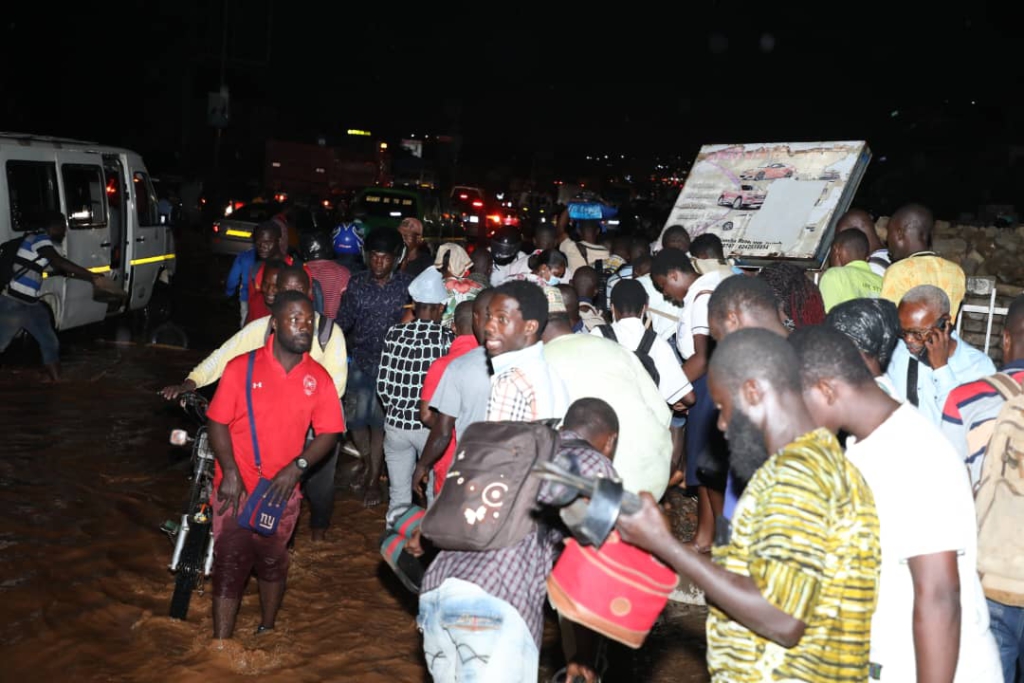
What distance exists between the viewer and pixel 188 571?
5492 millimetres

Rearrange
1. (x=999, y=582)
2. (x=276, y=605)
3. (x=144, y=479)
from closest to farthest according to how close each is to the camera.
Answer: (x=999, y=582), (x=276, y=605), (x=144, y=479)

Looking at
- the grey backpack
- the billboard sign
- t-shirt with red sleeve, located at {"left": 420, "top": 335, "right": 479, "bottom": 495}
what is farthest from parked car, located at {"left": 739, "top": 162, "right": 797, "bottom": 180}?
the grey backpack

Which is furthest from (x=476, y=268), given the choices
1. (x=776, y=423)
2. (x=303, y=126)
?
(x=303, y=126)

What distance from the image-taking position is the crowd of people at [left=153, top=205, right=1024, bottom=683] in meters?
2.48

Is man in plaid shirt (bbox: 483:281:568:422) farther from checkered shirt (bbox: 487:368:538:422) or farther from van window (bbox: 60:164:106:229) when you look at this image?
van window (bbox: 60:164:106:229)

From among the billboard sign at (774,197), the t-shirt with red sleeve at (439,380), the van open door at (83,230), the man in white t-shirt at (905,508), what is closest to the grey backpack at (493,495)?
the man in white t-shirt at (905,508)

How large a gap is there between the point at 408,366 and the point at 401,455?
0.61 m

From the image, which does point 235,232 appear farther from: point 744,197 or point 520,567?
point 520,567

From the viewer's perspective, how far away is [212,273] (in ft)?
72.5

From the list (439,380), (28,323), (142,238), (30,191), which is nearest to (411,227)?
(28,323)

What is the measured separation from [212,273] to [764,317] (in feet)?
64.8

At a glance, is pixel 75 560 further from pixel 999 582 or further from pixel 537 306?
pixel 999 582

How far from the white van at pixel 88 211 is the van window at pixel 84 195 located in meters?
0.01

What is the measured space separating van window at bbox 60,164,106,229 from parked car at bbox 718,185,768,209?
25.0 feet
